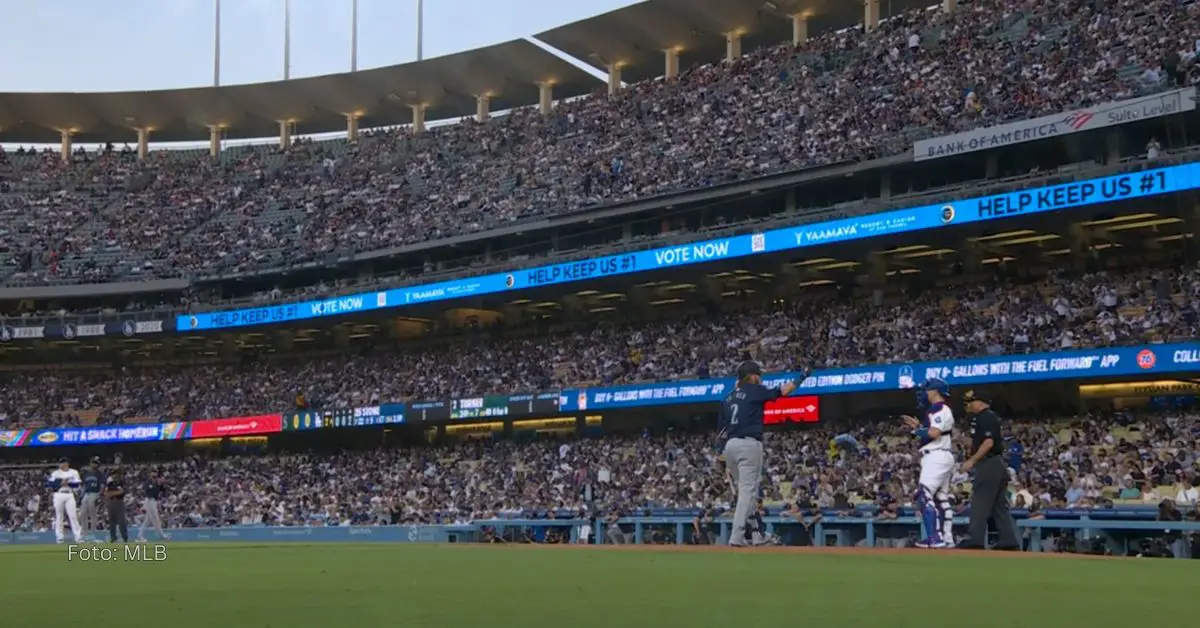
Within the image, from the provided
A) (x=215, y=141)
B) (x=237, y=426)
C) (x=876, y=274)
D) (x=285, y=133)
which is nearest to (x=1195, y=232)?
(x=876, y=274)

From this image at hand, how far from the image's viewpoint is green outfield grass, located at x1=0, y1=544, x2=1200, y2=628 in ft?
18.9

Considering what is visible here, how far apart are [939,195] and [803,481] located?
8496mm

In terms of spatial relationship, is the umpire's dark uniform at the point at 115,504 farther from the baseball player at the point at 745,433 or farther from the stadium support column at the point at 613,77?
the stadium support column at the point at 613,77

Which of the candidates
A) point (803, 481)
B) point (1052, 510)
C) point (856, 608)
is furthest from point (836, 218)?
point (856, 608)

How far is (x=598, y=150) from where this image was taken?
1893 inches

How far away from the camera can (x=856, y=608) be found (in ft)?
20.6

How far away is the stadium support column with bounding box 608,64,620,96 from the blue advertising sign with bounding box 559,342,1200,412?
1893 centimetres

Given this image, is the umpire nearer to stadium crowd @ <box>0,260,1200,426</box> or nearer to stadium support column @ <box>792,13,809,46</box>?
stadium crowd @ <box>0,260,1200,426</box>

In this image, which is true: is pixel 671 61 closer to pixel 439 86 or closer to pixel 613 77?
pixel 613 77

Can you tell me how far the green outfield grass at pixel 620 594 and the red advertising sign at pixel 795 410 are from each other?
83.7ft

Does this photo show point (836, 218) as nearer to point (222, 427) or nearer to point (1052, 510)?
point (1052, 510)

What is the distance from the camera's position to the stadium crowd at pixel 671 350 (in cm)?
3178

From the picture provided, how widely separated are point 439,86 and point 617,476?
26.8 m

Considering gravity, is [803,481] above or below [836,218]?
below
